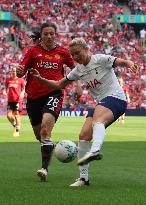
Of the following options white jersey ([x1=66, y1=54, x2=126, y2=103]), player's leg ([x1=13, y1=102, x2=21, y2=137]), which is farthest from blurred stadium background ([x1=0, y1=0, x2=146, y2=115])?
white jersey ([x1=66, y1=54, x2=126, y2=103])

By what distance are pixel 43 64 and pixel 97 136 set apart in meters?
2.46

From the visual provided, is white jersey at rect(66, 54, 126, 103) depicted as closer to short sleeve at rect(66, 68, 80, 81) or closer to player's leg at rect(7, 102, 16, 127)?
short sleeve at rect(66, 68, 80, 81)

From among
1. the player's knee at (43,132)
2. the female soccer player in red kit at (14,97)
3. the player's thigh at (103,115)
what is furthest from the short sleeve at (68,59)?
the female soccer player in red kit at (14,97)

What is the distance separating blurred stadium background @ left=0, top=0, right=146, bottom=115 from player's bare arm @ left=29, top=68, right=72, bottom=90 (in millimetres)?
38638

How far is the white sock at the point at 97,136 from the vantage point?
9336 millimetres

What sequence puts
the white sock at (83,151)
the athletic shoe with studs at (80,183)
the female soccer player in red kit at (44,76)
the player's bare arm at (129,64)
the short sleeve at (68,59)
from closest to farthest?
1. the player's bare arm at (129,64)
2. the athletic shoe with studs at (80,183)
3. the white sock at (83,151)
4. the female soccer player in red kit at (44,76)
5. the short sleeve at (68,59)

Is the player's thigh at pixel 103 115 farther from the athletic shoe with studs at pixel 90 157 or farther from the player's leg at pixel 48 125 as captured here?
the player's leg at pixel 48 125

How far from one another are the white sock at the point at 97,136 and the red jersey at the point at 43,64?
205 cm

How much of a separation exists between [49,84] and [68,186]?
6.05 ft

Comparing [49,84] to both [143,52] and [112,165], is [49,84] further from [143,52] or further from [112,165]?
[143,52]

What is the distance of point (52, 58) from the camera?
11516 mm

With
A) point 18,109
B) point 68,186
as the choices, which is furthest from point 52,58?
point 18,109

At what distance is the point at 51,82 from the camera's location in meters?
11.0

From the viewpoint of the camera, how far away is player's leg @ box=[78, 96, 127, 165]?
30.7 feet
